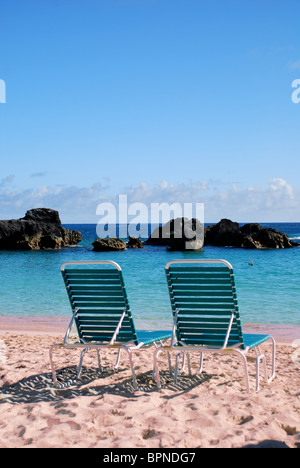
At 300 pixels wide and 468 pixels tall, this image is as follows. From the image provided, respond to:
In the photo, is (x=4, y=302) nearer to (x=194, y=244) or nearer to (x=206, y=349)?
(x=206, y=349)

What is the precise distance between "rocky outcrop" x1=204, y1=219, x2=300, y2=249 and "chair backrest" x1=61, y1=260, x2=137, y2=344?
36.9 meters

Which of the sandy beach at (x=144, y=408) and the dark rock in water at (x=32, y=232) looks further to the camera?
the dark rock in water at (x=32, y=232)

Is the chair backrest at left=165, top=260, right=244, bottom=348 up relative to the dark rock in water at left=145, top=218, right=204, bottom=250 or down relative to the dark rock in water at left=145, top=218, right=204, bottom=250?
up

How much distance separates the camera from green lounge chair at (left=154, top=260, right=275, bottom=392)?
14.9ft

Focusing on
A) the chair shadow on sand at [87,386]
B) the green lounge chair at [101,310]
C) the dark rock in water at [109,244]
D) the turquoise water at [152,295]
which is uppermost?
the green lounge chair at [101,310]

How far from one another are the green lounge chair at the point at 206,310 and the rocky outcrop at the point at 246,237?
121ft

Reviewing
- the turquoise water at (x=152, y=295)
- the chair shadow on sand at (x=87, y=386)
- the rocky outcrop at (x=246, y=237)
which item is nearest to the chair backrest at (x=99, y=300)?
the chair shadow on sand at (x=87, y=386)

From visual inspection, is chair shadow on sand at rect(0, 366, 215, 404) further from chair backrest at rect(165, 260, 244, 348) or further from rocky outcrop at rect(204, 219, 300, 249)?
rocky outcrop at rect(204, 219, 300, 249)

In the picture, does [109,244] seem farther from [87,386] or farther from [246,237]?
[87,386]

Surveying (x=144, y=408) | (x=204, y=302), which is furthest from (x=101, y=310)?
(x=144, y=408)

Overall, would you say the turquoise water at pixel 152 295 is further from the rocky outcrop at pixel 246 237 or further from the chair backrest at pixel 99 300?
the rocky outcrop at pixel 246 237

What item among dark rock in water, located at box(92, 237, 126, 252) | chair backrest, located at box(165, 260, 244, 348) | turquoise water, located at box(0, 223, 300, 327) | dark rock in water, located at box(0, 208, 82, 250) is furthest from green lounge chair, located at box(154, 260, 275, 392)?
dark rock in water, located at box(0, 208, 82, 250)

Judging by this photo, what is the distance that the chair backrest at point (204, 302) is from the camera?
15.0ft
